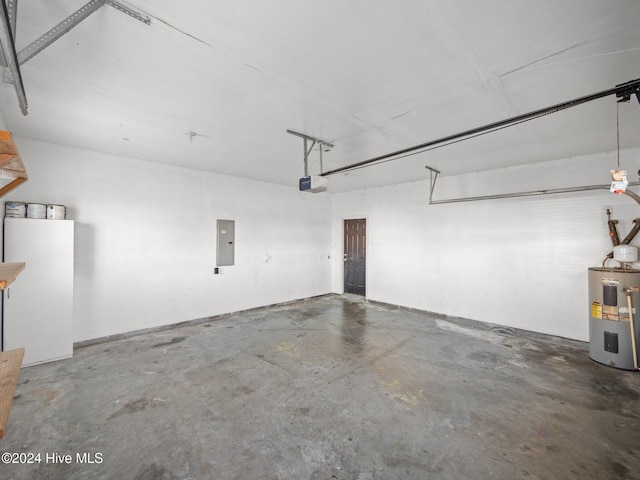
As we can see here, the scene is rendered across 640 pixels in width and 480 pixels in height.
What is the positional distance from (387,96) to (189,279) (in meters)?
4.37

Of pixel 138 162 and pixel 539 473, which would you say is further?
pixel 138 162

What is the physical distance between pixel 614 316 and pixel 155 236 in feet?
21.5

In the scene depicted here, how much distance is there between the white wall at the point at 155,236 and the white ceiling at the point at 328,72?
0.62m

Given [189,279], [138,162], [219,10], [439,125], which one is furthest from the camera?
[189,279]

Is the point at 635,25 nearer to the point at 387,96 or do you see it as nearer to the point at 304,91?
the point at 387,96

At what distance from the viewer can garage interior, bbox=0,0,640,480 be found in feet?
5.98

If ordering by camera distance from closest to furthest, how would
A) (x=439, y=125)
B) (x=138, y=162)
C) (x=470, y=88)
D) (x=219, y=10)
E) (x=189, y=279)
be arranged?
Answer: (x=219, y=10)
(x=470, y=88)
(x=439, y=125)
(x=138, y=162)
(x=189, y=279)

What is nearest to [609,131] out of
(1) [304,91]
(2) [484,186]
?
(2) [484,186]

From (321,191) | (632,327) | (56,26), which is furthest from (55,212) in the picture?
(632,327)

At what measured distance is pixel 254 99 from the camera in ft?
8.31

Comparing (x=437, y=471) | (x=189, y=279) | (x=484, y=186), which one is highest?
(x=484, y=186)

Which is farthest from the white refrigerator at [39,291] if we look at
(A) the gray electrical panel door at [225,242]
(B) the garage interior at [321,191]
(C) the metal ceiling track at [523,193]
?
(C) the metal ceiling track at [523,193]

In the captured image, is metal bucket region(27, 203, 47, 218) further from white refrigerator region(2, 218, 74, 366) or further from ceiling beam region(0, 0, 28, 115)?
ceiling beam region(0, 0, 28, 115)

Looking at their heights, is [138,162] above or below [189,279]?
above
